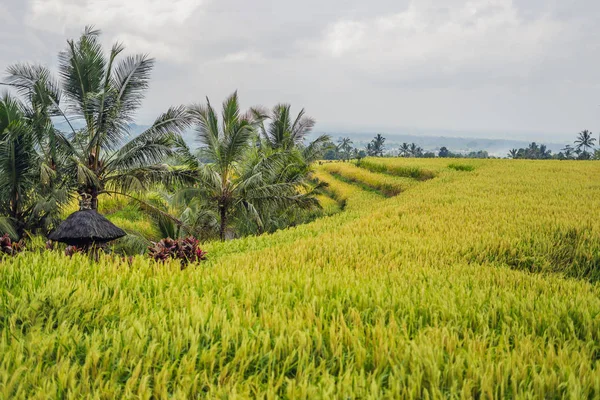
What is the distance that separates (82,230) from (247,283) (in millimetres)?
3340

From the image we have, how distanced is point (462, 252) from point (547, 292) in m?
2.08

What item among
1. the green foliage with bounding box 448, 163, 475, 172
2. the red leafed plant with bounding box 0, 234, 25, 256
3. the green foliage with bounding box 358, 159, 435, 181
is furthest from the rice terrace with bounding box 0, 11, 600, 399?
the green foliage with bounding box 448, 163, 475, 172

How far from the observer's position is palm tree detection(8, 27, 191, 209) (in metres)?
9.73

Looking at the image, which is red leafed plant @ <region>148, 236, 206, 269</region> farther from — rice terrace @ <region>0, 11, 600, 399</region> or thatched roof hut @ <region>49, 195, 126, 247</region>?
thatched roof hut @ <region>49, 195, 126, 247</region>

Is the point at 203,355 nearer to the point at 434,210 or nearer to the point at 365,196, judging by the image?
the point at 434,210

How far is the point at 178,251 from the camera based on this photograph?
586 centimetres

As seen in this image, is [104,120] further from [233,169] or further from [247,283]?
[247,283]

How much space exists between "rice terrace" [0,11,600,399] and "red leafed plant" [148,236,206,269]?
3 cm

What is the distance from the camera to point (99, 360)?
7.50 feet

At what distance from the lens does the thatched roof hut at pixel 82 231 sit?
5.68 metres

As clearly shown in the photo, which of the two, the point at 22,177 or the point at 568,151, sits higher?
the point at 568,151

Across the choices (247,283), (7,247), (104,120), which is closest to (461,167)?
(104,120)

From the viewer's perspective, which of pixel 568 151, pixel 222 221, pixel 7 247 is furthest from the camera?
pixel 568 151

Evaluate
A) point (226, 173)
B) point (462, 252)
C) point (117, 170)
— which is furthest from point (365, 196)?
point (462, 252)
